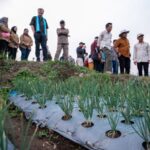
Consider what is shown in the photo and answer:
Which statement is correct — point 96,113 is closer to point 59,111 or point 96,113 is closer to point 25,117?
point 59,111

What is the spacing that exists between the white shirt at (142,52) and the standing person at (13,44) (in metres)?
2.84

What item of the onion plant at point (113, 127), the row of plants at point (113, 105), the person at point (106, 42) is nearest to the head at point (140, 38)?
the person at point (106, 42)

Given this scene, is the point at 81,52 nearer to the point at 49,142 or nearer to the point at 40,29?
the point at 40,29

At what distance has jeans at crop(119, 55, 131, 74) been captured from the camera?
905 cm

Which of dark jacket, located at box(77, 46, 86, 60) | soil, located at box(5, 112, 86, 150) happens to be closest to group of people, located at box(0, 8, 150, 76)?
dark jacket, located at box(77, 46, 86, 60)

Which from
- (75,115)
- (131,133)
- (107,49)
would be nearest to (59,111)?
(75,115)

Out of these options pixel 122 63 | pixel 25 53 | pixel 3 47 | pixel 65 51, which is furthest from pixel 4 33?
pixel 122 63

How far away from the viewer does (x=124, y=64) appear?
9219 mm

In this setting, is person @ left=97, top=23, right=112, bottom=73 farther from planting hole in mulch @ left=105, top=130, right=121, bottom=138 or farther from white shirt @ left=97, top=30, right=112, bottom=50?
planting hole in mulch @ left=105, top=130, right=121, bottom=138

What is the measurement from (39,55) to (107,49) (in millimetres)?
1770

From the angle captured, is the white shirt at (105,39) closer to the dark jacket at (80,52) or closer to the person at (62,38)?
the person at (62,38)

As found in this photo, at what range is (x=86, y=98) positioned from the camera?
3447 millimetres

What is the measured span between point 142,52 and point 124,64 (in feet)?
1.90

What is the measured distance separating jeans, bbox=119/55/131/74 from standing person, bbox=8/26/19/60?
2.52 m
